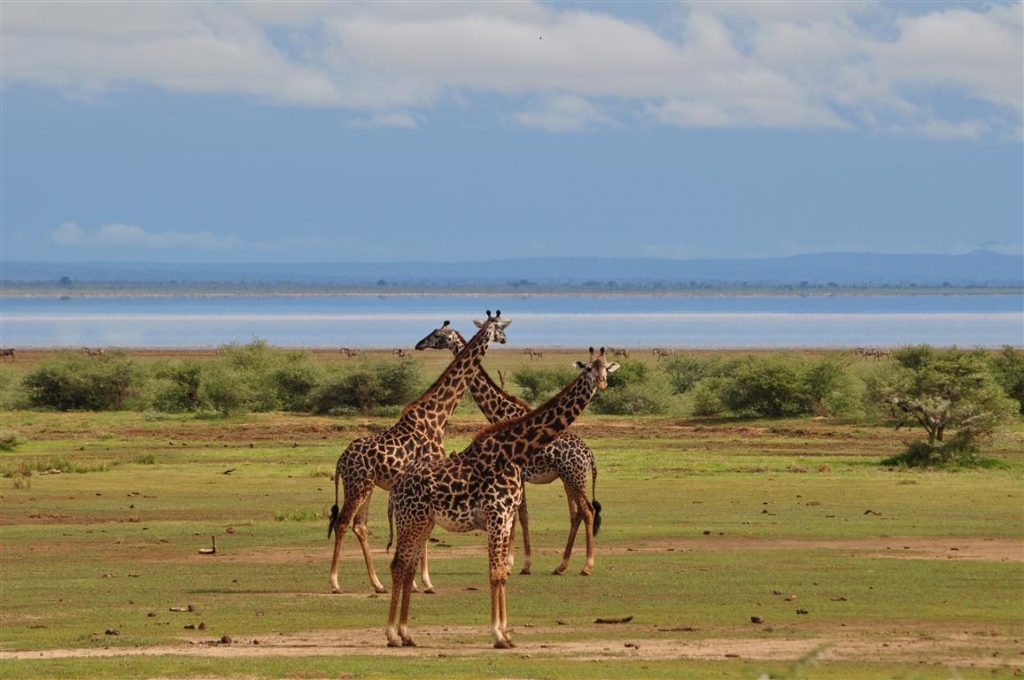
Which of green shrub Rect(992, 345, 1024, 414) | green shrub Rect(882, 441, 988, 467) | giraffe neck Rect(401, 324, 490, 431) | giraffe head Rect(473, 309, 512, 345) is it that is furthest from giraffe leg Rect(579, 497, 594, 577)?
green shrub Rect(992, 345, 1024, 414)

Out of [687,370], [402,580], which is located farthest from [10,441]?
[687,370]

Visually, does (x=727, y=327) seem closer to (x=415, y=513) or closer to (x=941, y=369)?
(x=941, y=369)

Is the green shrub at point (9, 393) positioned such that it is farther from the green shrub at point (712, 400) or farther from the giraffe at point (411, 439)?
the giraffe at point (411, 439)

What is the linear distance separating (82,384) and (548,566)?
35.2 meters

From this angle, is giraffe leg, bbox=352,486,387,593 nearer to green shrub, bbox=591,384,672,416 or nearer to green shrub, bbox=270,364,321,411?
green shrub, bbox=591,384,672,416

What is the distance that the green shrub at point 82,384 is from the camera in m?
53.7

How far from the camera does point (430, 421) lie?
1906 centimetres

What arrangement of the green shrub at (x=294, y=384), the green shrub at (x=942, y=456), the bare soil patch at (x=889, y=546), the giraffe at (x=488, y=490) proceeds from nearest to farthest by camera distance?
the giraffe at (x=488, y=490)
the bare soil patch at (x=889, y=546)
the green shrub at (x=942, y=456)
the green shrub at (x=294, y=384)

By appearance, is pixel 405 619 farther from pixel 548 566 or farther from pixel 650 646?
pixel 548 566

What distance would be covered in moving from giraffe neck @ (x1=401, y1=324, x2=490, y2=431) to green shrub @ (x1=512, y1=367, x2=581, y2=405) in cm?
3568

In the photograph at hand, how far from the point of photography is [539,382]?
5631 centimetres

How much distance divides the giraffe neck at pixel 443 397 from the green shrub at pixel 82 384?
120 feet

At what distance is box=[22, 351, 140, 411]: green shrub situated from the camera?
53688 millimetres

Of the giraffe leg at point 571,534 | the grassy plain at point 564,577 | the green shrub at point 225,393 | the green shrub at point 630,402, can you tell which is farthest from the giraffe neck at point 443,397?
the green shrub at point 630,402
